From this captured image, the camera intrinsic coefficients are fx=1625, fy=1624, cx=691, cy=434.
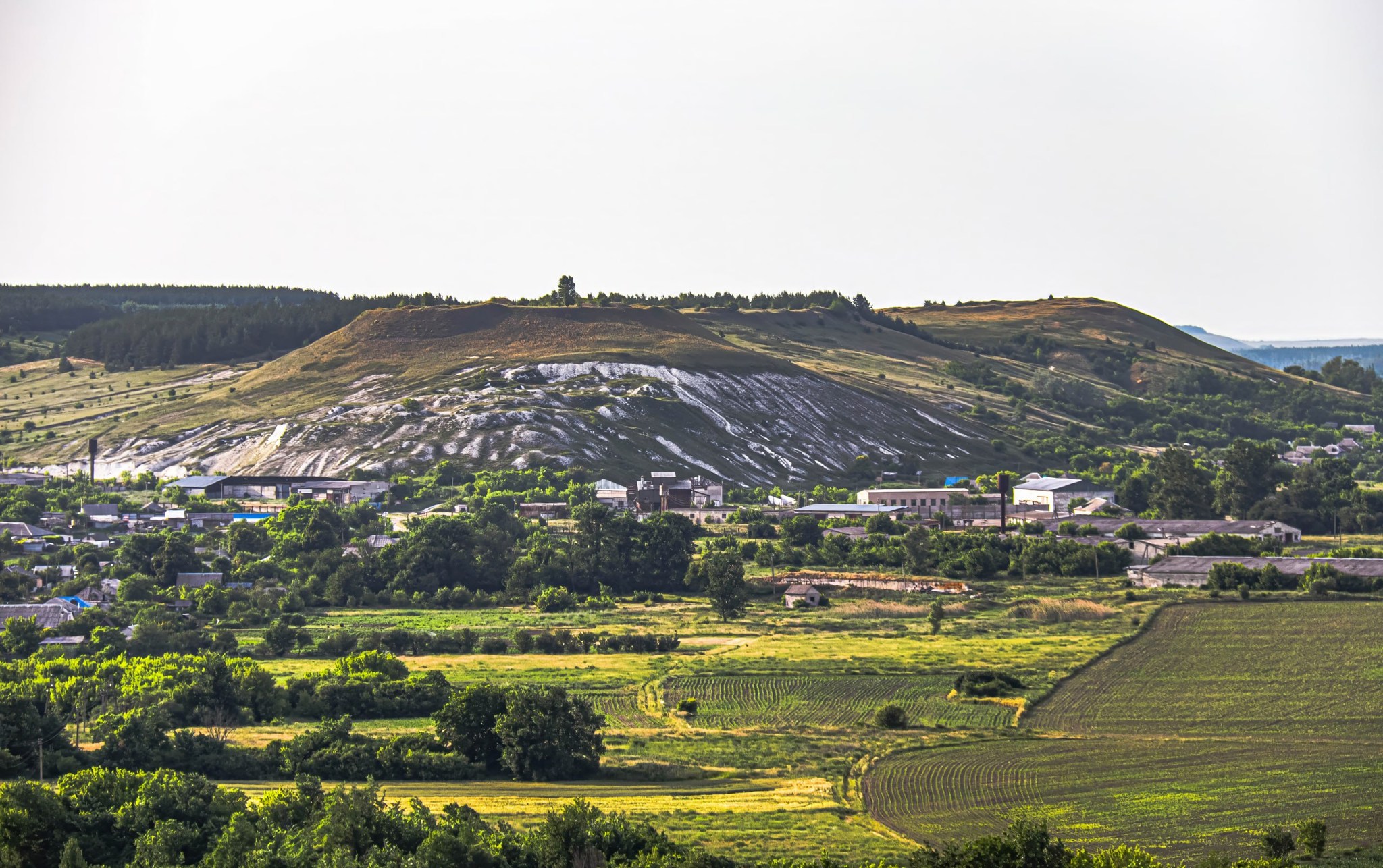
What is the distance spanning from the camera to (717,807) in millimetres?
41594

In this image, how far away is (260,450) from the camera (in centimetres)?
14225

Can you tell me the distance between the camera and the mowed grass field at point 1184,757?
39.1 m

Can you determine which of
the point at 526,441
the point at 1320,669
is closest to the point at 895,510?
the point at 526,441

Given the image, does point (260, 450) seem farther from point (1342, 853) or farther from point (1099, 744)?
point (1342, 853)

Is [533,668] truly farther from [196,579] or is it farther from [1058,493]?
[1058,493]

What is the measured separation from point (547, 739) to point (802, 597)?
3798cm

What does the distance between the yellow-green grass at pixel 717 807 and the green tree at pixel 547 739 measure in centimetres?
68

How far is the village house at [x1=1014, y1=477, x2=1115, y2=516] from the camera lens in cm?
12794

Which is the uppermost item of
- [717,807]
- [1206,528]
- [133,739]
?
[1206,528]

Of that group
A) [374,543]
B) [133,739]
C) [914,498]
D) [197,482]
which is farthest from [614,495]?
[133,739]

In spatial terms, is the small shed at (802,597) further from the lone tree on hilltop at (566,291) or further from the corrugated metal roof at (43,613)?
the lone tree on hilltop at (566,291)

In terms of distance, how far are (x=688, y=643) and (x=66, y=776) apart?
3594 cm

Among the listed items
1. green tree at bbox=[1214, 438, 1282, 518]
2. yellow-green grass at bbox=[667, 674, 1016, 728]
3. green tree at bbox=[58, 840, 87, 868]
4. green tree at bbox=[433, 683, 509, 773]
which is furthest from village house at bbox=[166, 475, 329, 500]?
green tree at bbox=[58, 840, 87, 868]

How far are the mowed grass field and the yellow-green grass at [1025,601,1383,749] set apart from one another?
0.35 ft
